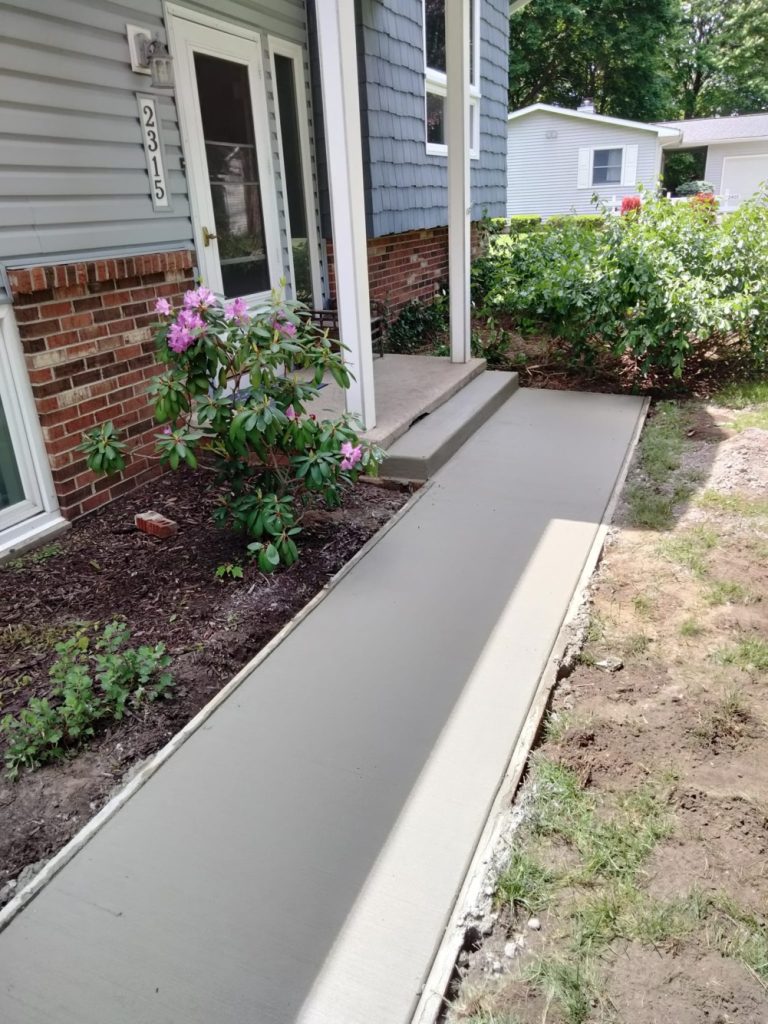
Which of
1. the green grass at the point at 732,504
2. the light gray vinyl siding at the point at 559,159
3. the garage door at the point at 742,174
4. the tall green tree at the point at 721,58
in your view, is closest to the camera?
the green grass at the point at 732,504

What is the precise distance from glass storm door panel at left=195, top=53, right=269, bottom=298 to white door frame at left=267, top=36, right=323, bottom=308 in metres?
0.35

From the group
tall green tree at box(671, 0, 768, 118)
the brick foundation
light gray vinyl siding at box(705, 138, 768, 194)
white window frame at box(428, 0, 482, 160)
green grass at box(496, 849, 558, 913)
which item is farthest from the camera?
tall green tree at box(671, 0, 768, 118)

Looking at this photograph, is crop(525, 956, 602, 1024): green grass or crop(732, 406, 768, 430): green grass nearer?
crop(525, 956, 602, 1024): green grass

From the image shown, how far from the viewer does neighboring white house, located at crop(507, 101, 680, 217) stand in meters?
23.5

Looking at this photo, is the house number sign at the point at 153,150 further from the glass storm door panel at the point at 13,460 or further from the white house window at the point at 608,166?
the white house window at the point at 608,166

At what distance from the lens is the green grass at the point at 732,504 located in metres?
3.77

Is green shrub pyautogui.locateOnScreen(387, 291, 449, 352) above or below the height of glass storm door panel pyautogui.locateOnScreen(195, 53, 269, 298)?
below

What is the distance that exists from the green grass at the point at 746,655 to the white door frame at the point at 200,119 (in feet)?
11.3

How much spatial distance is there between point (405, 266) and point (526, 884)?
6831 millimetres

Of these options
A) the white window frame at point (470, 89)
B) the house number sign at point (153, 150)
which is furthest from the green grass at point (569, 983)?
the white window frame at point (470, 89)

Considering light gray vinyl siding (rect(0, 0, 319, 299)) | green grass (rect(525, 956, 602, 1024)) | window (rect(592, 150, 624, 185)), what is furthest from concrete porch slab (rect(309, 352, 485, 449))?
window (rect(592, 150, 624, 185))

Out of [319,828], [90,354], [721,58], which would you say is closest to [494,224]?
[90,354]

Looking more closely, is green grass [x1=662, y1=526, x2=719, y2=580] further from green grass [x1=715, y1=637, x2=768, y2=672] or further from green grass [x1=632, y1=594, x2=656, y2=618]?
green grass [x1=715, y1=637, x2=768, y2=672]

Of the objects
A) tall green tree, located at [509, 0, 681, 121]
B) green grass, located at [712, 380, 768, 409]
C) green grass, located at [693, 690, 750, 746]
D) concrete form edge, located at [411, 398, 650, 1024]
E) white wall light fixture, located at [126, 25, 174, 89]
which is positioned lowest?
green grass, located at [693, 690, 750, 746]
